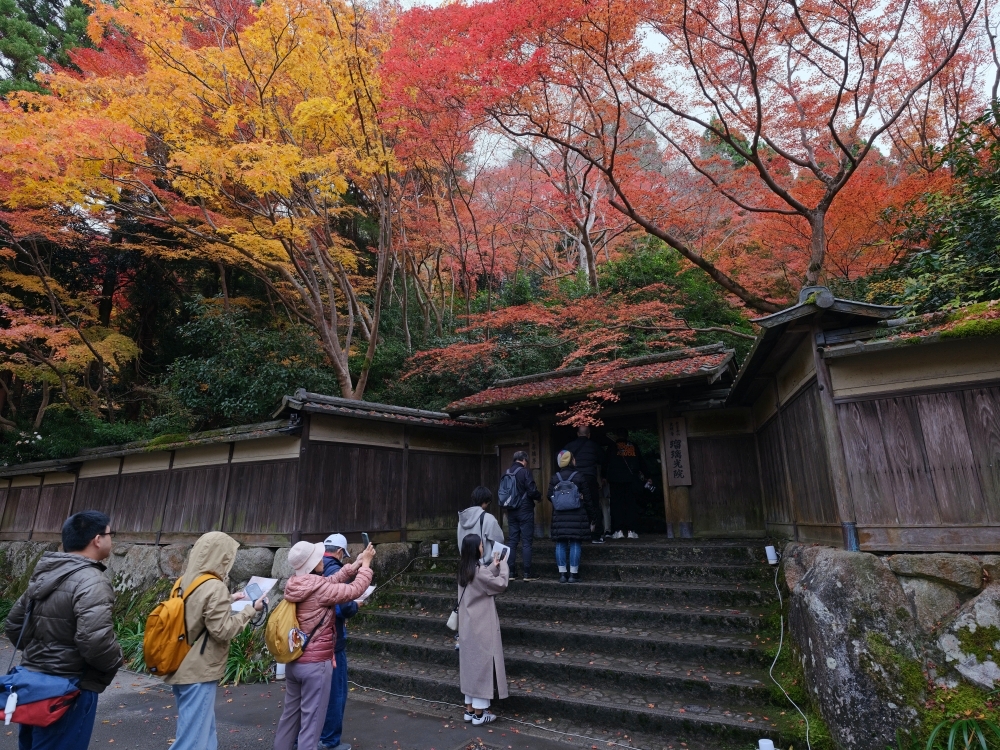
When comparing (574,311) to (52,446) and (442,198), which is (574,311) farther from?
(52,446)

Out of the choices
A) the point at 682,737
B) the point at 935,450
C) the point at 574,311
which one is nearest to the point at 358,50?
the point at 574,311

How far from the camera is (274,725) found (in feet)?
18.3

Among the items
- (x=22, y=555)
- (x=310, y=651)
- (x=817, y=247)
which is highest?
(x=817, y=247)

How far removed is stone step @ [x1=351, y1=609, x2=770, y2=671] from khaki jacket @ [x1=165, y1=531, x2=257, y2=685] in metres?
3.86

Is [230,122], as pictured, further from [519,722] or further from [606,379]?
[519,722]

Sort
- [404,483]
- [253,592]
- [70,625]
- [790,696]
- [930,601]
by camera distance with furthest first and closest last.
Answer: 1. [404,483]
2. [790,696]
3. [930,601]
4. [253,592]
5. [70,625]

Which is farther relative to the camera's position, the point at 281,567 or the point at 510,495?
the point at 281,567

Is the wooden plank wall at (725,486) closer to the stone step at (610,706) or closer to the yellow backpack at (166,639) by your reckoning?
the stone step at (610,706)

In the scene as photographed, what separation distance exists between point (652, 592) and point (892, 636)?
9.73 ft

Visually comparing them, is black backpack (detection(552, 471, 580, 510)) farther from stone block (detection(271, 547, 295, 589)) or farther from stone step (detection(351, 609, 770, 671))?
stone block (detection(271, 547, 295, 589))

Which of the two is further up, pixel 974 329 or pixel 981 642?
pixel 974 329

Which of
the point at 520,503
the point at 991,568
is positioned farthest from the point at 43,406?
the point at 991,568

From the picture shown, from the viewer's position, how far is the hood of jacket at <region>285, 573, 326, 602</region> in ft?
13.9

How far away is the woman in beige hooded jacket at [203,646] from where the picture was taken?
3.60m
